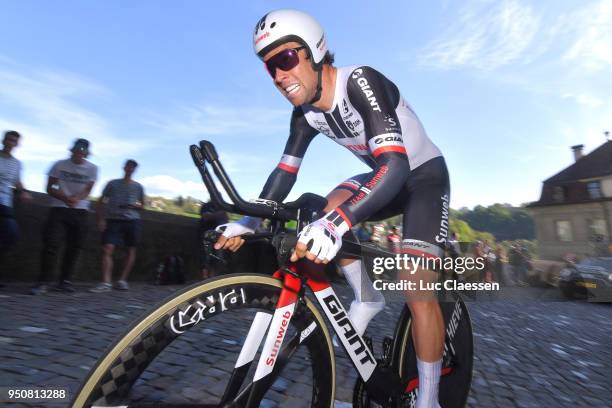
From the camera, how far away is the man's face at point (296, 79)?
6.64ft

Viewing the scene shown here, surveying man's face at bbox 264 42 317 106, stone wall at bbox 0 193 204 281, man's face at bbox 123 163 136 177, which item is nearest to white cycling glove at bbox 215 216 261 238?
man's face at bbox 264 42 317 106

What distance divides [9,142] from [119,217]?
A: 1775mm

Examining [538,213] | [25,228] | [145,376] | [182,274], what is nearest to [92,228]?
[25,228]

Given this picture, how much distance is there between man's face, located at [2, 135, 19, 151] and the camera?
532 cm

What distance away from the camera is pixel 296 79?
2033mm

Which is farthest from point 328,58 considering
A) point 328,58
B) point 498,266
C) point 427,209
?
point 498,266

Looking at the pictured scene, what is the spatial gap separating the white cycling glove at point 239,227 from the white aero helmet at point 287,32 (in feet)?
2.73

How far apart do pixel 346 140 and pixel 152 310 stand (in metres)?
1.45

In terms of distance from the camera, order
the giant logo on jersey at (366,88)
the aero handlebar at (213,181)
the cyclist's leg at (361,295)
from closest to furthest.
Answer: the aero handlebar at (213,181)
the giant logo on jersey at (366,88)
the cyclist's leg at (361,295)

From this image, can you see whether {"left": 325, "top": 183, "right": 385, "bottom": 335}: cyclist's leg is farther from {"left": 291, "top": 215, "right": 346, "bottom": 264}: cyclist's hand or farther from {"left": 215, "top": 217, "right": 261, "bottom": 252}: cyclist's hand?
{"left": 291, "top": 215, "right": 346, "bottom": 264}: cyclist's hand

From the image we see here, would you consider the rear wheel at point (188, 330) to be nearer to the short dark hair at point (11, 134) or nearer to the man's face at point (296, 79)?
the man's face at point (296, 79)

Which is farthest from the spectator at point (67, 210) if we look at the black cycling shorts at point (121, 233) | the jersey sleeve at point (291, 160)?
the jersey sleeve at point (291, 160)

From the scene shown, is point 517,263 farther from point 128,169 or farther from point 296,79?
point 296,79

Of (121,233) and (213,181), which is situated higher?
(121,233)
